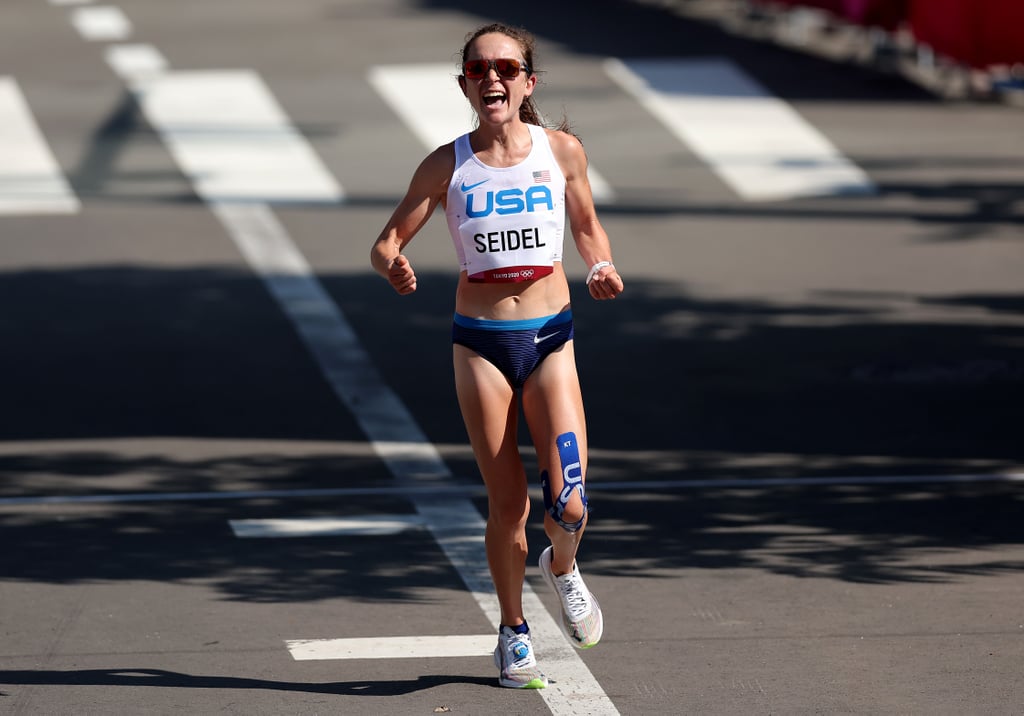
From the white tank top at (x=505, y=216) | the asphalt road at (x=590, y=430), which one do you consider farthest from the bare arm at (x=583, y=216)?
the asphalt road at (x=590, y=430)

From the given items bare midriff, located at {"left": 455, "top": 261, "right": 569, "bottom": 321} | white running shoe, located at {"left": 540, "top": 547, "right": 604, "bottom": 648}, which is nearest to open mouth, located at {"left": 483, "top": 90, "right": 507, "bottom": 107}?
bare midriff, located at {"left": 455, "top": 261, "right": 569, "bottom": 321}

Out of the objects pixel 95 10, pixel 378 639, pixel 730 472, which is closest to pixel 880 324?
pixel 730 472

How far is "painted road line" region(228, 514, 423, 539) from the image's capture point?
9.06 meters

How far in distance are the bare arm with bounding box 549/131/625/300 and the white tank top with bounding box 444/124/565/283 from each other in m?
0.11

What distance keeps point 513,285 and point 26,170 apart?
13.8 meters

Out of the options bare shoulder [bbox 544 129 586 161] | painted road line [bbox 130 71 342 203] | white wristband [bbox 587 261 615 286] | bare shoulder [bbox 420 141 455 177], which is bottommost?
painted road line [bbox 130 71 342 203]

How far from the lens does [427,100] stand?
72.4 ft

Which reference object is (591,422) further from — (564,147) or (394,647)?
(564,147)

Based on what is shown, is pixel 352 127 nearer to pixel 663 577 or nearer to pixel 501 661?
pixel 663 577

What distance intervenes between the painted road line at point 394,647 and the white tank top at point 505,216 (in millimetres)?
1552

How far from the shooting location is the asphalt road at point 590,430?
7.11 meters

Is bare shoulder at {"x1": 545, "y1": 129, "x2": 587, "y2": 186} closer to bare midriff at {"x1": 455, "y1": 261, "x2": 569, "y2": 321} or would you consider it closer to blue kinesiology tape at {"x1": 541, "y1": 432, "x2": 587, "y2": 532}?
bare midriff at {"x1": 455, "y1": 261, "x2": 569, "y2": 321}

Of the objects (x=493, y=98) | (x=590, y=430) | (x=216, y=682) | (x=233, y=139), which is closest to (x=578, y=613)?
(x=216, y=682)

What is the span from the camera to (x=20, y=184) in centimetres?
1889
